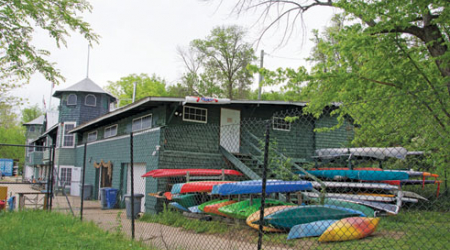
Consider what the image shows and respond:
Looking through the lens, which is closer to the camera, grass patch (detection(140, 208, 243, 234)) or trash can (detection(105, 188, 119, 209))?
grass patch (detection(140, 208, 243, 234))

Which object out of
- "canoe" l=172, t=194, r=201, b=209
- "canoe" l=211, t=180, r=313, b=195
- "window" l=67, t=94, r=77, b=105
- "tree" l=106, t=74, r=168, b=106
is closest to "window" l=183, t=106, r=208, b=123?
"canoe" l=172, t=194, r=201, b=209

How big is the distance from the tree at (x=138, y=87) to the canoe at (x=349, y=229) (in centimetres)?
4210

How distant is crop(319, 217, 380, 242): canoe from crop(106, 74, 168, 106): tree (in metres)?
42.1

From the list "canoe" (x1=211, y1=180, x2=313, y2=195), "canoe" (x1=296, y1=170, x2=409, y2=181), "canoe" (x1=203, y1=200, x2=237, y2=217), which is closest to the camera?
"canoe" (x1=211, y1=180, x2=313, y2=195)

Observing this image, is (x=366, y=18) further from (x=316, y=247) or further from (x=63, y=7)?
(x=63, y=7)

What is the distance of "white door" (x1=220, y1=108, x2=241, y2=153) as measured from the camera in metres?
15.1

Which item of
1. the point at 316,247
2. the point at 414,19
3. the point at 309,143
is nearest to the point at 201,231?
the point at 316,247

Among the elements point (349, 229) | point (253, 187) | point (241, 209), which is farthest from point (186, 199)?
point (349, 229)

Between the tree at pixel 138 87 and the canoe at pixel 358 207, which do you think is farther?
the tree at pixel 138 87

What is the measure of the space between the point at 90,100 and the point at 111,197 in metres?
14.2

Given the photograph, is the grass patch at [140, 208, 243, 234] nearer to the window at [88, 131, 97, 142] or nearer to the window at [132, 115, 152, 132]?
the window at [132, 115, 152, 132]

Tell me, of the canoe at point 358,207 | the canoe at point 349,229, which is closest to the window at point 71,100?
the canoe at point 358,207

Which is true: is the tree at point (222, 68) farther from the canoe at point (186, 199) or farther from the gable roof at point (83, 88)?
the canoe at point (186, 199)

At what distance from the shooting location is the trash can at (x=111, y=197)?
15.5 metres
